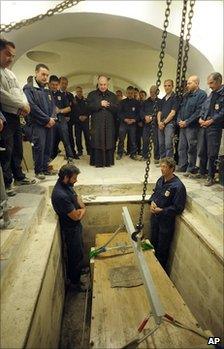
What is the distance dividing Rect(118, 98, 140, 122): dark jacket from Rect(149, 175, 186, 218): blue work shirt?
3.28 m

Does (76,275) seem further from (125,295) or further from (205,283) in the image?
(205,283)

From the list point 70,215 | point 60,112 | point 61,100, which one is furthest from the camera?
point 61,100

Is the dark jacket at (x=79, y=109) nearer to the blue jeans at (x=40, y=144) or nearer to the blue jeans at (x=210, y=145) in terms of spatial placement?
the blue jeans at (x=40, y=144)

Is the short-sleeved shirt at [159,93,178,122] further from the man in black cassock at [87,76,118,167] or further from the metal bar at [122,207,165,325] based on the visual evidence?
the metal bar at [122,207,165,325]

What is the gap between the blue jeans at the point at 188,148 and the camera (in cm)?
498

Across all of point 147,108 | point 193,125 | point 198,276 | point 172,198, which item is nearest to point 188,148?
point 193,125

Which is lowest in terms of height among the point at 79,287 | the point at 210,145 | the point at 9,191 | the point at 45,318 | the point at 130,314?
the point at 79,287

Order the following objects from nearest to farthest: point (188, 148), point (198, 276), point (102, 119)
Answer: point (198, 276)
point (188, 148)
point (102, 119)

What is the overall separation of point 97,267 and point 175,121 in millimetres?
3280

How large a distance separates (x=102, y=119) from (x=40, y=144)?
1.85 meters

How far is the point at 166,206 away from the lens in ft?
13.9

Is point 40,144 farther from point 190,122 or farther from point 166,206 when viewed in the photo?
point 190,122

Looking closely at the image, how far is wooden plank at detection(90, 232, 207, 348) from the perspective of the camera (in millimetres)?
2498

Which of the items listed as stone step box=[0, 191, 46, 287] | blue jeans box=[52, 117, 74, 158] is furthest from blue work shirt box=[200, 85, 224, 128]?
blue jeans box=[52, 117, 74, 158]
